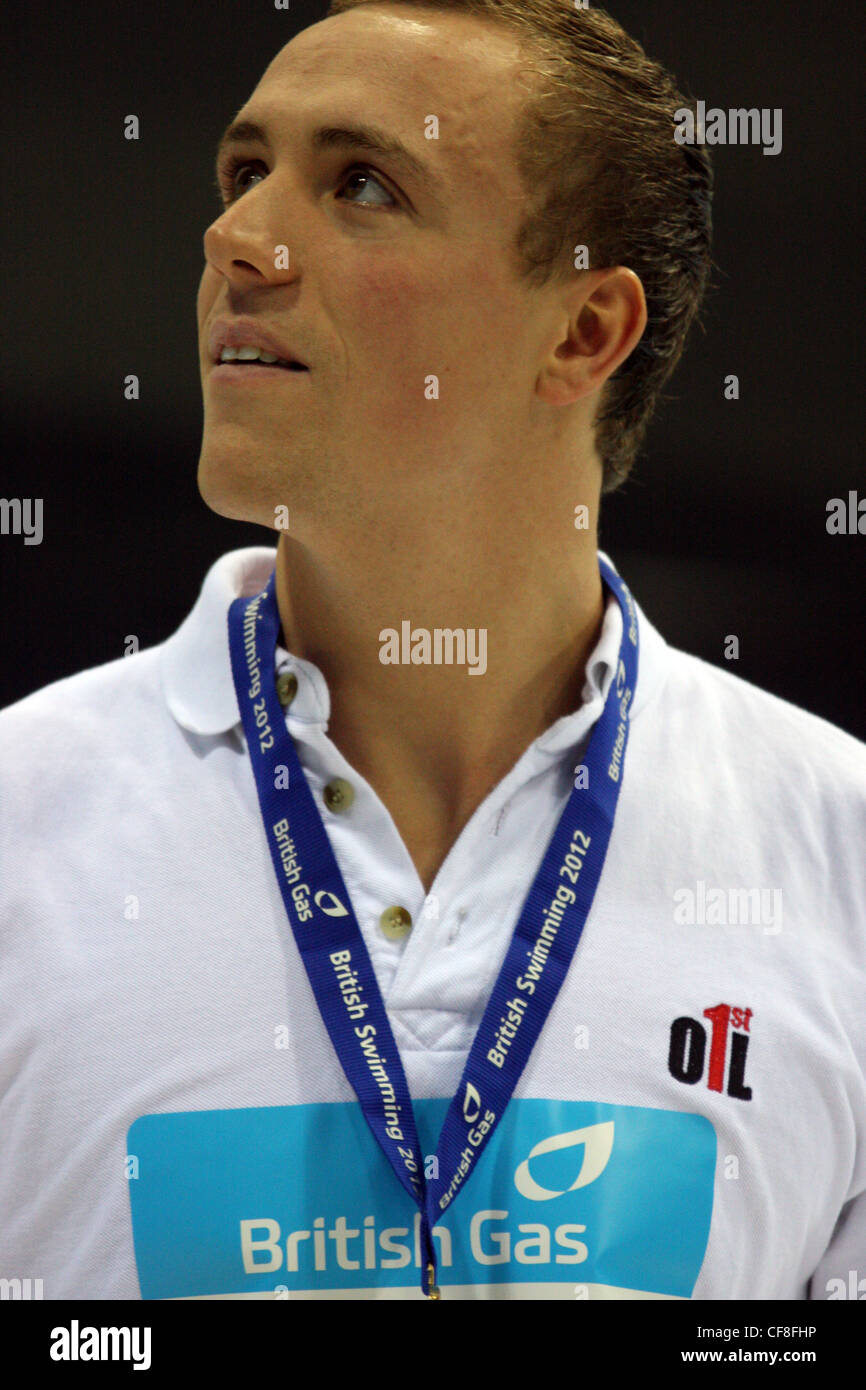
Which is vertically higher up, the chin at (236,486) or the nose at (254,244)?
the nose at (254,244)

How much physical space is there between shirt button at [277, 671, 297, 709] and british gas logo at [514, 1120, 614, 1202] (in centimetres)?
71

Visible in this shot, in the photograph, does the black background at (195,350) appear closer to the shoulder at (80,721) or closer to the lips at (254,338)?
the shoulder at (80,721)

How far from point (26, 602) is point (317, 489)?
0.85 meters

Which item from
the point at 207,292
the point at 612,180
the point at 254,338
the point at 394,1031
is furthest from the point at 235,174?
the point at 394,1031

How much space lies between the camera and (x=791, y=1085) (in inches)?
80.9

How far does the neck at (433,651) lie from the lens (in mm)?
2125

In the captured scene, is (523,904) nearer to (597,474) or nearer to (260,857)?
(260,857)

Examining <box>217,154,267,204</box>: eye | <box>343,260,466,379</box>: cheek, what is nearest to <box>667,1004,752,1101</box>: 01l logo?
<box>343,260,466,379</box>: cheek

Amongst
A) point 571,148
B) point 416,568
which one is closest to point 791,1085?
point 416,568

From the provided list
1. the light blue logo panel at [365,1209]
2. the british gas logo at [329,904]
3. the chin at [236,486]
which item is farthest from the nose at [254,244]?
the light blue logo panel at [365,1209]

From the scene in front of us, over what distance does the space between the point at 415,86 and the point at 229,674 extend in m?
0.87

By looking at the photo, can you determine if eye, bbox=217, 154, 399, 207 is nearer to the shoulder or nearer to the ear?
the ear

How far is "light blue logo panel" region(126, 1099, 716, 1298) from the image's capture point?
188cm

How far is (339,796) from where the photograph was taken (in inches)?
82.1
